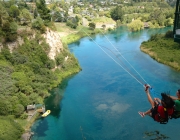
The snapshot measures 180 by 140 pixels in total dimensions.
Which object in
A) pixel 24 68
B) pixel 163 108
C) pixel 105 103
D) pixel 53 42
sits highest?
pixel 163 108

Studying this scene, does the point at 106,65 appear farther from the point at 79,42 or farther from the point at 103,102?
the point at 79,42

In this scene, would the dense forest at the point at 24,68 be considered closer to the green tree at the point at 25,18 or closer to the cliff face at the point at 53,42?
the green tree at the point at 25,18

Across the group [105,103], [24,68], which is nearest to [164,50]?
[105,103]

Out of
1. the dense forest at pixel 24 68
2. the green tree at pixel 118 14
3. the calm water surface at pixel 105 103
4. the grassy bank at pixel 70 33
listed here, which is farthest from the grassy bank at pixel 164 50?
the green tree at pixel 118 14

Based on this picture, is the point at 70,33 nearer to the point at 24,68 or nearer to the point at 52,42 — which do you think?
the point at 52,42

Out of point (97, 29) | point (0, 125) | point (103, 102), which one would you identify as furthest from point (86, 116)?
point (97, 29)

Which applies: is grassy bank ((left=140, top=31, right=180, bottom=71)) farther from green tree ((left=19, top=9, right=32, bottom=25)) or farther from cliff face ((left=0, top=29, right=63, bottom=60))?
green tree ((left=19, top=9, right=32, bottom=25))
